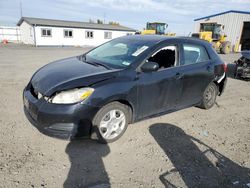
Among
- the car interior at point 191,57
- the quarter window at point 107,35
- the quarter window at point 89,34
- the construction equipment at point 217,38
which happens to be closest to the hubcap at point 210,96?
the car interior at point 191,57

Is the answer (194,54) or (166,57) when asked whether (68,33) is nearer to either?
(194,54)

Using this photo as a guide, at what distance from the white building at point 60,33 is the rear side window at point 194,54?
25.7 m

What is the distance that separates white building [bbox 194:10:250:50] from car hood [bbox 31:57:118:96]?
2814 cm

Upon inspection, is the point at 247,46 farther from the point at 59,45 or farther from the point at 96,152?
the point at 96,152

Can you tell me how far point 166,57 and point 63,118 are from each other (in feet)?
7.71

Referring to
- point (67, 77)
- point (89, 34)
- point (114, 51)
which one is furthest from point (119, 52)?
point (89, 34)

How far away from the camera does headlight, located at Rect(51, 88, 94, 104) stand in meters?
3.07

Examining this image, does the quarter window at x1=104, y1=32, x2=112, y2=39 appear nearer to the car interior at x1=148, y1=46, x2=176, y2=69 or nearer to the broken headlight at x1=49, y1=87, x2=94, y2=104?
the car interior at x1=148, y1=46, x2=176, y2=69

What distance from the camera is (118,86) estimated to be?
11.0 ft

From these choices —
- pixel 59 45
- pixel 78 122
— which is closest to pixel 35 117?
pixel 78 122

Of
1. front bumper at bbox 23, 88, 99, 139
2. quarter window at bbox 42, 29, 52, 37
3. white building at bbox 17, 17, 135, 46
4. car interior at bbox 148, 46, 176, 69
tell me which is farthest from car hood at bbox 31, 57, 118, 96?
quarter window at bbox 42, 29, 52, 37

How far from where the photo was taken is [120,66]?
369 centimetres

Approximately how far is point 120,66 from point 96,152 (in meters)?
1.47

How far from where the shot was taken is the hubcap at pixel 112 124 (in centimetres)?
343
